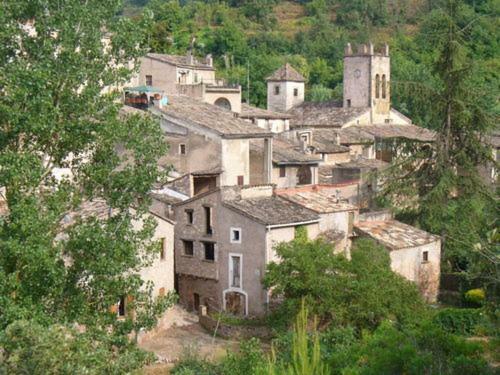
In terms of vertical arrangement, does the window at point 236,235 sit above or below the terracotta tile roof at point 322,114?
below

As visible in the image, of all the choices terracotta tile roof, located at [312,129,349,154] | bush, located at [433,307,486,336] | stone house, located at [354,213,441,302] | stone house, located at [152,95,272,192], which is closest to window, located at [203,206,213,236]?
stone house, located at [152,95,272,192]

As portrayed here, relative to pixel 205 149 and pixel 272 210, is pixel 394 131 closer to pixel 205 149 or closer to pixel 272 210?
pixel 205 149

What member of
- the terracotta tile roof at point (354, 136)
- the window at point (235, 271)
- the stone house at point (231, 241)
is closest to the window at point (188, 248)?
the stone house at point (231, 241)

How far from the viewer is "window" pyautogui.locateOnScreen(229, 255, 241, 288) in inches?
1265

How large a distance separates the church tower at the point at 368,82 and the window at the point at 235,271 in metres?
31.3

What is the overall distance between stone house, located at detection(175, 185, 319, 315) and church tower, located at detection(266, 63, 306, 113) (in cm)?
3148

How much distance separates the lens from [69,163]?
19.7 m

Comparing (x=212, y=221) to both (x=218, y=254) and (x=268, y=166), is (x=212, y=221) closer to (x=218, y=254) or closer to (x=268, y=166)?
(x=218, y=254)

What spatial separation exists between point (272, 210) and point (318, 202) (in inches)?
Result: 105

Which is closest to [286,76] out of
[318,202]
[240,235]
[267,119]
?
[267,119]

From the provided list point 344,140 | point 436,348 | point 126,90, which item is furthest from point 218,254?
point 344,140

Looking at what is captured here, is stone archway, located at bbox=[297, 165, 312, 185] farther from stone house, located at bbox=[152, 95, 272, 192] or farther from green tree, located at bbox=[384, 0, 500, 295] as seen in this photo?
green tree, located at bbox=[384, 0, 500, 295]

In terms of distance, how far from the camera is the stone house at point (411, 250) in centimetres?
3372

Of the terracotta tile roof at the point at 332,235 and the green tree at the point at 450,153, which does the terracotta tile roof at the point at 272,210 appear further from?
the green tree at the point at 450,153
